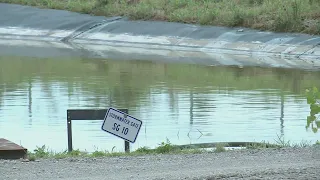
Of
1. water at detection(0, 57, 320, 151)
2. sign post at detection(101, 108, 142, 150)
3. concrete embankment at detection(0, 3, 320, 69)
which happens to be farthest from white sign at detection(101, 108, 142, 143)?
concrete embankment at detection(0, 3, 320, 69)

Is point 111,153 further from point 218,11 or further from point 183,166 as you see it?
point 218,11

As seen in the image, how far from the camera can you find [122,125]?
10.9 m

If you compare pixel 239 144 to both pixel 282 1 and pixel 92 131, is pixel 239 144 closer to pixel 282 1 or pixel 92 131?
pixel 92 131

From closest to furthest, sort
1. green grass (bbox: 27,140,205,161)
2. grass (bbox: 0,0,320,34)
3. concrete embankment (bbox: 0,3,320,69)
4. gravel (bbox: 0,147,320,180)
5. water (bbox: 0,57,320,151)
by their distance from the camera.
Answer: gravel (bbox: 0,147,320,180)
green grass (bbox: 27,140,205,161)
water (bbox: 0,57,320,151)
concrete embankment (bbox: 0,3,320,69)
grass (bbox: 0,0,320,34)

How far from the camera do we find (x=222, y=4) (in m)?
35.2

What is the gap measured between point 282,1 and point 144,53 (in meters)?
6.67

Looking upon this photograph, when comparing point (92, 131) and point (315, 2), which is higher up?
point (315, 2)

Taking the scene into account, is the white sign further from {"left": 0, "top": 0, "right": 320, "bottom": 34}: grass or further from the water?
{"left": 0, "top": 0, "right": 320, "bottom": 34}: grass

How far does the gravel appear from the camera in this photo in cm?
847

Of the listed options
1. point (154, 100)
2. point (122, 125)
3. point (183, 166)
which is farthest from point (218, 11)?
point (183, 166)

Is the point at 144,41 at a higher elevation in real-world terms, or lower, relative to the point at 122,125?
higher

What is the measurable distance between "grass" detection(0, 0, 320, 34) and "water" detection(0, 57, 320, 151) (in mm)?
5720

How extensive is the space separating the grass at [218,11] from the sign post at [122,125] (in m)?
18.7

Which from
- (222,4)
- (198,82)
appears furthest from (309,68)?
(222,4)
